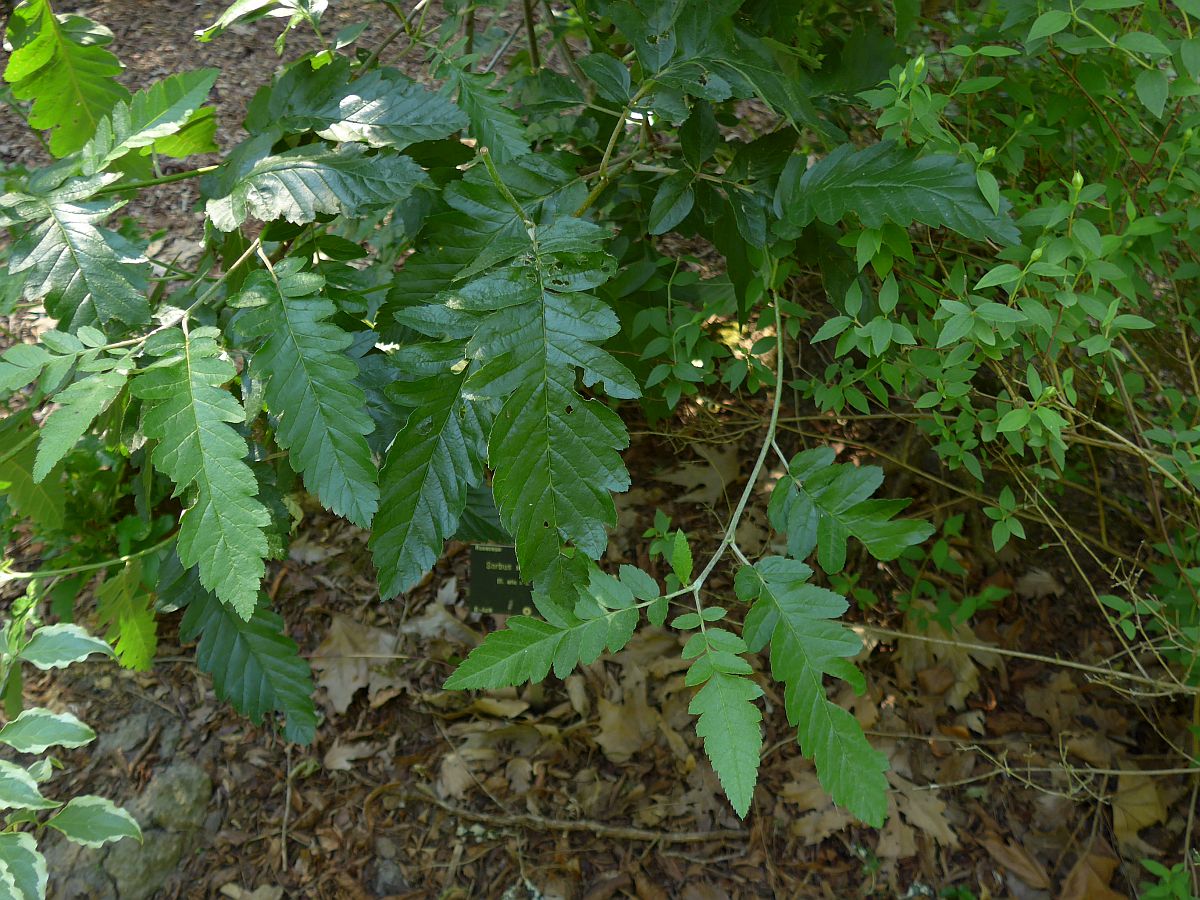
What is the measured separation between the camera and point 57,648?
4.37 ft

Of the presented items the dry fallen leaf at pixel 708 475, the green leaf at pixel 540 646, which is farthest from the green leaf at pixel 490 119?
the dry fallen leaf at pixel 708 475

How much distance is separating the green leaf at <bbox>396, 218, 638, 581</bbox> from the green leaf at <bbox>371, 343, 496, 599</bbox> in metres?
0.08

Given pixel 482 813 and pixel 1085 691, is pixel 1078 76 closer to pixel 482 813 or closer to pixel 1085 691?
pixel 1085 691

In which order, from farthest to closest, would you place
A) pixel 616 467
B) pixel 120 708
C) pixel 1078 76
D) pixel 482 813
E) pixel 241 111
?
pixel 241 111 → pixel 120 708 → pixel 482 813 → pixel 1078 76 → pixel 616 467

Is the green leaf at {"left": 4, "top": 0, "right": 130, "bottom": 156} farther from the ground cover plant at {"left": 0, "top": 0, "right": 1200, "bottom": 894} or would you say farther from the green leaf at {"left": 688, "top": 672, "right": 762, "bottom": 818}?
the green leaf at {"left": 688, "top": 672, "right": 762, "bottom": 818}

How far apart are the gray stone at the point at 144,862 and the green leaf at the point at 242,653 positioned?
0.88m

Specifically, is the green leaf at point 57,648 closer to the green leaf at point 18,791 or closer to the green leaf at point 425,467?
the green leaf at point 18,791

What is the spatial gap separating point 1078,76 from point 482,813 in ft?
Answer: 6.57

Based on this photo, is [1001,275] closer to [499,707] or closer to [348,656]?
[499,707]

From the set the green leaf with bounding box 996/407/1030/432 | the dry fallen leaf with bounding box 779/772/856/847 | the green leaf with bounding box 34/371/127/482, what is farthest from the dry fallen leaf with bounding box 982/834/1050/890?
the green leaf with bounding box 34/371/127/482

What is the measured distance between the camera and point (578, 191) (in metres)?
1.31

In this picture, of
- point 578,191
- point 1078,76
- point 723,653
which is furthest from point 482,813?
point 1078,76

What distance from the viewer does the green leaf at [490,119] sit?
→ 1.30 metres

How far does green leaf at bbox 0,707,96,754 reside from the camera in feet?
4.10
